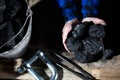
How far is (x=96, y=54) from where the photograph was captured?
114cm

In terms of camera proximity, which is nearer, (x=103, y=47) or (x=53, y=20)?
(x=103, y=47)

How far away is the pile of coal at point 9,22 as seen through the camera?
3.49 feet

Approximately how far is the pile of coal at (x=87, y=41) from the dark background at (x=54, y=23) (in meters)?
0.07

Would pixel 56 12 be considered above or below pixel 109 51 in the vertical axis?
above

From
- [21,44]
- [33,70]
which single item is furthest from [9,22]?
[33,70]

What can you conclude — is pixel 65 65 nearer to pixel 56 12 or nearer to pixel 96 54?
pixel 96 54

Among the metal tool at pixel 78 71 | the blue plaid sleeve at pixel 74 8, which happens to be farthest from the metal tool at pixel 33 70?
the blue plaid sleeve at pixel 74 8

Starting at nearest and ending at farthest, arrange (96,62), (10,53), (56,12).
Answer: (10,53) < (96,62) < (56,12)

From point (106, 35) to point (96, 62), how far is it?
134 mm

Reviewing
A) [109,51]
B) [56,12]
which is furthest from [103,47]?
[56,12]

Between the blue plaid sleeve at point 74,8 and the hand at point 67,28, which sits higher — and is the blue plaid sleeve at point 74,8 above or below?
above

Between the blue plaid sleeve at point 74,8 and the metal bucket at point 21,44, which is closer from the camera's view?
the metal bucket at point 21,44

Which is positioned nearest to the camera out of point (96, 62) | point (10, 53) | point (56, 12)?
point (10, 53)

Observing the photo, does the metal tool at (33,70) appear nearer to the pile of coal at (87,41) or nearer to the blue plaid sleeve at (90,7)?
the pile of coal at (87,41)
